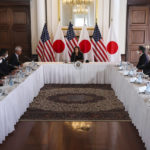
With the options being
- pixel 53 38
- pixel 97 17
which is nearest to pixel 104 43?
pixel 97 17

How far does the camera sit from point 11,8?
10766mm

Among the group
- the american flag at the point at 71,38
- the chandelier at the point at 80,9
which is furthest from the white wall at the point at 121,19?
the american flag at the point at 71,38

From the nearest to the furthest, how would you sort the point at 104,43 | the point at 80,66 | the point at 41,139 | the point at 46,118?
the point at 41,139, the point at 46,118, the point at 80,66, the point at 104,43

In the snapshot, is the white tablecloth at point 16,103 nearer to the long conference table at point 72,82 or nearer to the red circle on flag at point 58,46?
the long conference table at point 72,82

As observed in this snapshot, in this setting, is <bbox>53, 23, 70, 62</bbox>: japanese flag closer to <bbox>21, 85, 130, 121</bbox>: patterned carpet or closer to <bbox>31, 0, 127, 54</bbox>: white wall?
<bbox>31, 0, 127, 54</bbox>: white wall

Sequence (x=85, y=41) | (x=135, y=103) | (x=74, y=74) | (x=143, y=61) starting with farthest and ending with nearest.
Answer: (x=85, y=41), (x=74, y=74), (x=143, y=61), (x=135, y=103)

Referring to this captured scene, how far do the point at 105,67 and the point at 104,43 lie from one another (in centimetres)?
257

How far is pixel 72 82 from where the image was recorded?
8594 millimetres

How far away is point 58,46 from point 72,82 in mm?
2342

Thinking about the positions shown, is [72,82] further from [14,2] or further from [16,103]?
[14,2]

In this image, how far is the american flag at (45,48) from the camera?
405 inches

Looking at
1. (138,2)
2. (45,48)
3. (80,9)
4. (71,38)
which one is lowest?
(45,48)

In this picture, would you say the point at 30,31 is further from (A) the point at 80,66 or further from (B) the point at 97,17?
(A) the point at 80,66

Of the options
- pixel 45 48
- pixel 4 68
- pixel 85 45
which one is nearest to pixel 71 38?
pixel 85 45
